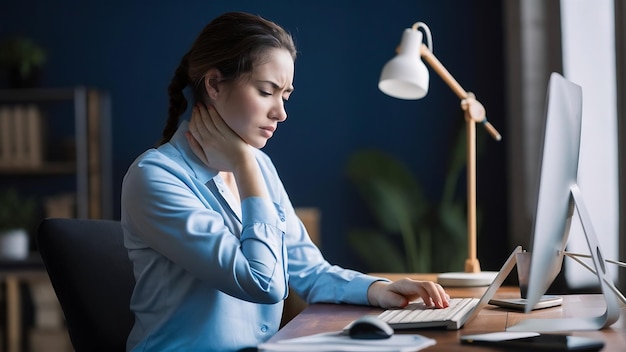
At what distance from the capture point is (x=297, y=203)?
445 centimetres

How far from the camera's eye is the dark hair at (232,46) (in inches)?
65.4

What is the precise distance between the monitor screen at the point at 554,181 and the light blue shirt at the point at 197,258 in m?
0.47

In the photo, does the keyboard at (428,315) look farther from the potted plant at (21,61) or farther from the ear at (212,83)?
the potted plant at (21,61)

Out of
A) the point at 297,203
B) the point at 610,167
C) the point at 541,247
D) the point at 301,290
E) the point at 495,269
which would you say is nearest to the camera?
the point at 541,247

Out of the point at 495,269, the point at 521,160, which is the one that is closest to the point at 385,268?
the point at 495,269

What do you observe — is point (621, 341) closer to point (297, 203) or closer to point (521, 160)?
point (521, 160)

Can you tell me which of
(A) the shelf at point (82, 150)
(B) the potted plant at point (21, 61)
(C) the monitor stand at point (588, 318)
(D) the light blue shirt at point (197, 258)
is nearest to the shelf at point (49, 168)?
(A) the shelf at point (82, 150)

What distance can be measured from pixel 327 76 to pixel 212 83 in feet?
9.02

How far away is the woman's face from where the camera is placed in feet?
5.41

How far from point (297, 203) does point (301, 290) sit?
2606 millimetres

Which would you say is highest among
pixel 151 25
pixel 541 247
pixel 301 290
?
pixel 151 25

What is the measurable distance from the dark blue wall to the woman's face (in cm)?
262

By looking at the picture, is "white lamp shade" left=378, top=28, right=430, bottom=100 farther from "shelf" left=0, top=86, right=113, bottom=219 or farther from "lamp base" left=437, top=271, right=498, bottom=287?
"shelf" left=0, top=86, right=113, bottom=219

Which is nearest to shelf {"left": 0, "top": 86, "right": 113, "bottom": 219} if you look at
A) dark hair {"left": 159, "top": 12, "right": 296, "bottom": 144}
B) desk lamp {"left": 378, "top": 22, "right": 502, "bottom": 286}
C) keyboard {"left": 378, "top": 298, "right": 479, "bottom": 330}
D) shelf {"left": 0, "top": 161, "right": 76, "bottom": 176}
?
shelf {"left": 0, "top": 161, "right": 76, "bottom": 176}
